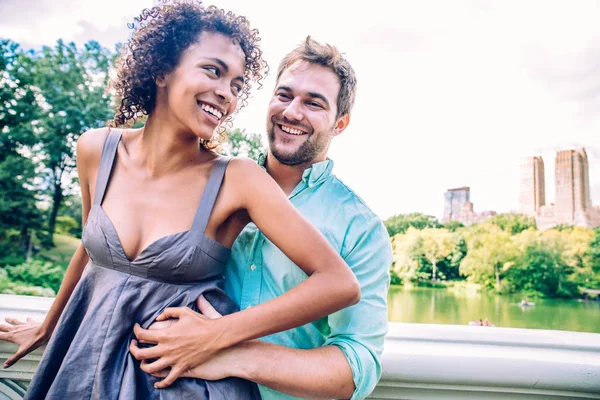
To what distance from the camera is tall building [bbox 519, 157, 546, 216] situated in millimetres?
17594

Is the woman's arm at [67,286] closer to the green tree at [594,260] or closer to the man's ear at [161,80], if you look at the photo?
the man's ear at [161,80]

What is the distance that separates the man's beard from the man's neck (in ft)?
0.05

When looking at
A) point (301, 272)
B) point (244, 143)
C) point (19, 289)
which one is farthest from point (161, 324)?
point (244, 143)

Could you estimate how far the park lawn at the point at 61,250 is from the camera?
1334cm

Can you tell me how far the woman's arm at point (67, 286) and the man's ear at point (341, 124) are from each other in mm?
715

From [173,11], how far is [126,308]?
71 cm

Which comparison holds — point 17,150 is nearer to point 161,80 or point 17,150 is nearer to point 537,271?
point 161,80

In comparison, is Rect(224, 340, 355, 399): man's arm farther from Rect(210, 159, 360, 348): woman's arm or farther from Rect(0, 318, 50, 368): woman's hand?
Rect(0, 318, 50, 368): woman's hand

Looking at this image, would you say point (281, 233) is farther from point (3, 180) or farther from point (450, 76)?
point (450, 76)

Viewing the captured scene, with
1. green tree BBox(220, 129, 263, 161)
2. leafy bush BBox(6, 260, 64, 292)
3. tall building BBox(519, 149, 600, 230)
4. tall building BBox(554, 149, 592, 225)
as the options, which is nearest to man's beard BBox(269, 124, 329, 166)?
leafy bush BBox(6, 260, 64, 292)

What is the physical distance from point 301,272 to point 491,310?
44.6 feet

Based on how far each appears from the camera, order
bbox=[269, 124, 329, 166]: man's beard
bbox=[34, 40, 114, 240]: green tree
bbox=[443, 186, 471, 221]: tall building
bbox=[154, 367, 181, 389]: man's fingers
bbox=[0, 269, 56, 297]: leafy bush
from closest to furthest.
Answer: bbox=[154, 367, 181, 389]: man's fingers
bbox=[269, 124, 329, 166]: man's beard
bbox=[0, 269, 56, 297]: leafy bush
bbox=[34, 40, 114, 240]: green tree
bbox=[443, 186, 471, 221]: tall building

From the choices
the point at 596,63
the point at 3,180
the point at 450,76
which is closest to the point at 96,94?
the point at 3,180

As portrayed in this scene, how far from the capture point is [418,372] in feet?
3.32
